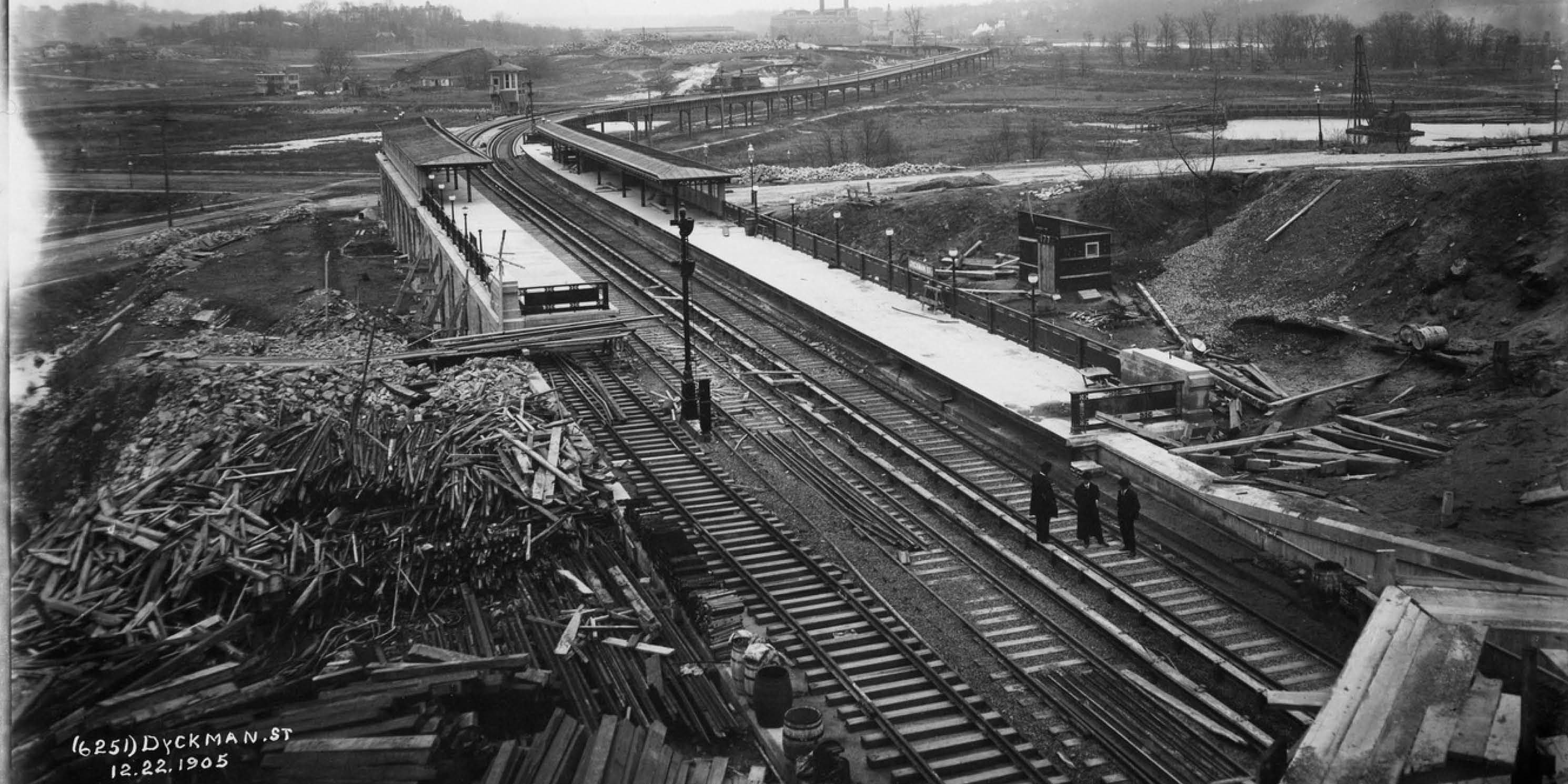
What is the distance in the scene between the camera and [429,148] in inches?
2186

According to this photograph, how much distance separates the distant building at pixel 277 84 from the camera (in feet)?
250

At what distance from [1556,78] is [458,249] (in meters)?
35.4

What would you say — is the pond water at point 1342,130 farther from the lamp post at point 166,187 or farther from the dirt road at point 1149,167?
the lamp post at point 166,187

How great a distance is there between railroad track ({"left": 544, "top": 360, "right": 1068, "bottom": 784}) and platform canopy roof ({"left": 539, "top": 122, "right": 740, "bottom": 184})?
2415cm

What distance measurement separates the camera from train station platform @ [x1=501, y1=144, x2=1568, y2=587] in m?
15.8

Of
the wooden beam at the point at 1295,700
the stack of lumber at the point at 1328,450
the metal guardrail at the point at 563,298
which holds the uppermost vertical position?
the metal guardrail at the point at 563,298

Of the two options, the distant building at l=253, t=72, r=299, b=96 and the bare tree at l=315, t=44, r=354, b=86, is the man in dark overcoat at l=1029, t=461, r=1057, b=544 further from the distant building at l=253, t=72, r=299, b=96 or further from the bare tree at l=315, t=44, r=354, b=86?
the bare tree at l=315, t=44, r=354, b=86

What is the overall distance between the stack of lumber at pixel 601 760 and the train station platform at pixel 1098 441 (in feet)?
30.4

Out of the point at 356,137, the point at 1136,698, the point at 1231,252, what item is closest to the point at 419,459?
the point at 1136,698

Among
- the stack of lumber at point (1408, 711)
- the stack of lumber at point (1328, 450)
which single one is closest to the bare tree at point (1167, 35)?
the stack of lumber at point (1328, 450)

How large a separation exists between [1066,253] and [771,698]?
2088 cm

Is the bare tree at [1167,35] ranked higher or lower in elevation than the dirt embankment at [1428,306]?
higher

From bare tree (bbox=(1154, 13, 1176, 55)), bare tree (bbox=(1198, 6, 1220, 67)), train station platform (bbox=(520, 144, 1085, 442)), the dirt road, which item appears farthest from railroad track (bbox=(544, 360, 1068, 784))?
bare tree (bbox=(1154, 13, 1176, 55))

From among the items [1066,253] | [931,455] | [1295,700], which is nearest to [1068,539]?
[931,455]
